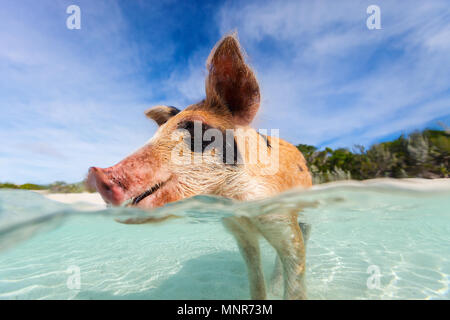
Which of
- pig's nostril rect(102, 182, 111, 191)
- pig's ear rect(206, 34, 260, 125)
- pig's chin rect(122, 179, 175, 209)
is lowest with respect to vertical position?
pig's chin rect(122, 179, 175, 209)

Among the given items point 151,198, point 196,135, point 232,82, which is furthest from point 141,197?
point 232,82

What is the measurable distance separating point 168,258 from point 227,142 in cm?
520

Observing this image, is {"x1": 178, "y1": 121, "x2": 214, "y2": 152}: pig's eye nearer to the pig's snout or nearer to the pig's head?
the pig's head

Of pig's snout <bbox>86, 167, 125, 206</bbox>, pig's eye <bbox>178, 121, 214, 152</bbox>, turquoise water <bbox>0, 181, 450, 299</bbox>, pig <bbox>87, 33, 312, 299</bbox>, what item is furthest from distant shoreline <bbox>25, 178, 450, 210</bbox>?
pig's eye <bbox>178, 121, 214, 152</bbox>

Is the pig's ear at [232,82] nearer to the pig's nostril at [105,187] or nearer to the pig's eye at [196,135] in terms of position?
the pig's eye at [196,135]

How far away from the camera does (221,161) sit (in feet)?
7.13

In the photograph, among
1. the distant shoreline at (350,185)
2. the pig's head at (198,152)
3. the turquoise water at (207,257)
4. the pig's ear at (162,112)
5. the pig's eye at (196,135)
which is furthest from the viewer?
the turquoise water at (207,257)

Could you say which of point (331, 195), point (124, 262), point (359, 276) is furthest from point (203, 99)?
point (124, 262)

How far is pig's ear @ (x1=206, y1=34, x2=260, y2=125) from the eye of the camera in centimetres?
222

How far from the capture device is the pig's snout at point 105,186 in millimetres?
1484

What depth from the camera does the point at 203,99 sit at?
Answer: 271cm

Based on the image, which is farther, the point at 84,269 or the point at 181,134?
the point at 84,269

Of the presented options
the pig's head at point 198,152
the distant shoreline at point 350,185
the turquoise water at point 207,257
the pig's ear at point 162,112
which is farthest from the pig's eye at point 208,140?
the distant shoreline at point 350,185
